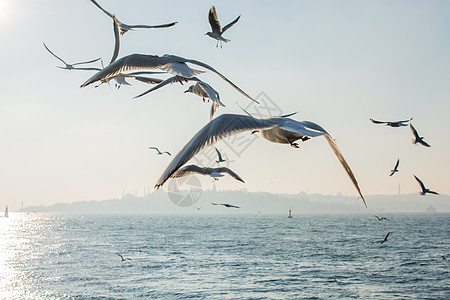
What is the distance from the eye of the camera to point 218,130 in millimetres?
2525

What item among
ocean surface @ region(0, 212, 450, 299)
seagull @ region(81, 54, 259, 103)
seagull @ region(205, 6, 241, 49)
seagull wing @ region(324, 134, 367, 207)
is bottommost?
ocean surface @ region(0, 212, 450, 299)

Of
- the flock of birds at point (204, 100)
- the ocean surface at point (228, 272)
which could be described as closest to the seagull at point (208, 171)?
the flock of birds at point (204, 100)

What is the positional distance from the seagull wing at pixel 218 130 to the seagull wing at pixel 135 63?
2.88ft

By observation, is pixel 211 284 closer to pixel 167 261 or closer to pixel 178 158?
pixel 167 261

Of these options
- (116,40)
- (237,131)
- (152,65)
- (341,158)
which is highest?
(116,40)

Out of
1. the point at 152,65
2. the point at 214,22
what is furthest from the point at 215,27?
the point at 152,65

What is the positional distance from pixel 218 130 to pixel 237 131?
0.38 ft

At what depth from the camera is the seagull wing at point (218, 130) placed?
2.21 meters

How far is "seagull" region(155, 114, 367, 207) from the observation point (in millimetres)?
2169

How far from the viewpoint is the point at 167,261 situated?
4875 centimetres

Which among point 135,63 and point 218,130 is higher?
point 135,63

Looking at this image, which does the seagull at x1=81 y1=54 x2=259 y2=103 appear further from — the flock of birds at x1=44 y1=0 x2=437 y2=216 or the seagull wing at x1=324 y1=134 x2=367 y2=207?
the seagull wing at x1=324 y1=134 x2=367 y2=207

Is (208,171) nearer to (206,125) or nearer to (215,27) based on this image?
(215,27)

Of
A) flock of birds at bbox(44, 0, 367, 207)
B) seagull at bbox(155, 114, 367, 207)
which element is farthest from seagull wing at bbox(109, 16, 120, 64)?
seagull at bbox(155, 114, 367, 207)
